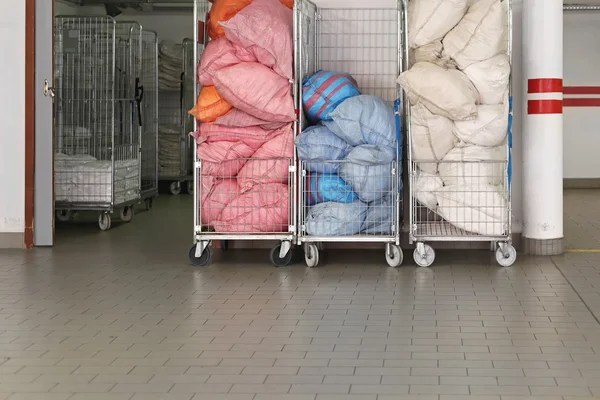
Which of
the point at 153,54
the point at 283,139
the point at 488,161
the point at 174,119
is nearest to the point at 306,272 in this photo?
the point at 283,139

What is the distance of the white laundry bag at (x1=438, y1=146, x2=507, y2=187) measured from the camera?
22.6ft

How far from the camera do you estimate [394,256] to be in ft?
22.8

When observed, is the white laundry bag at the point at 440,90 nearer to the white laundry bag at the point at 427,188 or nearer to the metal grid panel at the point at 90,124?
the white laundry bag at the point at 427,188

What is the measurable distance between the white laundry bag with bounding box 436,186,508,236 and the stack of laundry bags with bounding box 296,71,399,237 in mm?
417

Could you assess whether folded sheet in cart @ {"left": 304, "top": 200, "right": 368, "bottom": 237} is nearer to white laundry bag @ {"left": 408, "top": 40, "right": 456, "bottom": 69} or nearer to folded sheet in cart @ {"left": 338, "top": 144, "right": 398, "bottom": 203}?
folded sheet in cart @ {"left": 338, "top": 144, "right": 398, "bottom": 203}

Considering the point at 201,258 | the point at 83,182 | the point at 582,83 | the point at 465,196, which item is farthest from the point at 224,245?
the point at 582,83

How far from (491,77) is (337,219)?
1.47 metres

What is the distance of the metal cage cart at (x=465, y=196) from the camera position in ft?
22.5

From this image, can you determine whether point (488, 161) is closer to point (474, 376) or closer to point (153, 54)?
point (474, 376)

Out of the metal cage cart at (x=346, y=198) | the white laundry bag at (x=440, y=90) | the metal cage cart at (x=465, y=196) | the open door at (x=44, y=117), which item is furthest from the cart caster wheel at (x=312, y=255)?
the open door at (x=44, y=117)

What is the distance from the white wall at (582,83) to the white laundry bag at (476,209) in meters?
7.82

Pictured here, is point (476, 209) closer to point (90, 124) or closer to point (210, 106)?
point (210, 106)

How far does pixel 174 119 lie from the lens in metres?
14.0

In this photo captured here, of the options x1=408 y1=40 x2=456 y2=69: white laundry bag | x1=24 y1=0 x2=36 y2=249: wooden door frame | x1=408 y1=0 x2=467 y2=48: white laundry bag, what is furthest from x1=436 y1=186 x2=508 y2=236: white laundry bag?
x1=24 y1=0 x2=36 y2=249: wooden door frame
